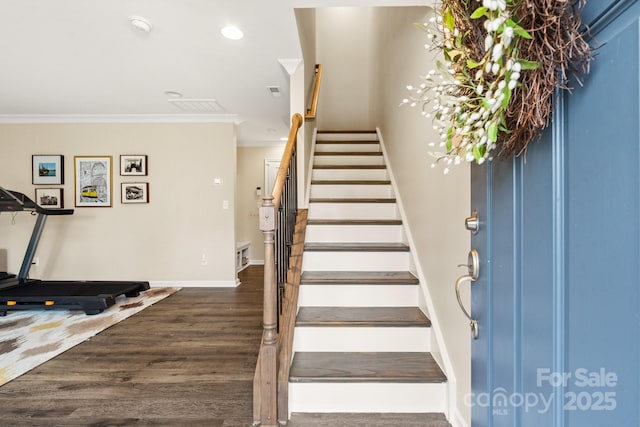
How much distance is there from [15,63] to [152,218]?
2244 mm

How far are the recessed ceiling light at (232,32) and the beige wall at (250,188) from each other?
368cm

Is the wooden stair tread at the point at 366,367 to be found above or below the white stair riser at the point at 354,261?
below

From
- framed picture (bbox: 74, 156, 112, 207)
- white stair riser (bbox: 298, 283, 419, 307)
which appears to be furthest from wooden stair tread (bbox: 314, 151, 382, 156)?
framed picture (bbox: 74, 156, 112, 207)

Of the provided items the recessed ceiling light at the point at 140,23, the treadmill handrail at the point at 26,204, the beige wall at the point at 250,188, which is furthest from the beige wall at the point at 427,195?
the treadmill handrail at the point at 26,204

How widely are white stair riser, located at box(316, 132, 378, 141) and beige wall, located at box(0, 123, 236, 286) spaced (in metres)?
1.39

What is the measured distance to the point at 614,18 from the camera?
1.57ft

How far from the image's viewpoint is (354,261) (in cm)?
228

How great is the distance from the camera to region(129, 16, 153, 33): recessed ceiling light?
204 centimetres

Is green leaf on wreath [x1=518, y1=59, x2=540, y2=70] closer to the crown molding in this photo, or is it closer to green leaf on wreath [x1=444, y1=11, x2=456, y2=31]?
green leaf on wreath [x1=444, y1=11, x2=456, y2=31]

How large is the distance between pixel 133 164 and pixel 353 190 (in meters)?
3.41

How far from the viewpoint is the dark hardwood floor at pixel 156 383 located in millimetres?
1545

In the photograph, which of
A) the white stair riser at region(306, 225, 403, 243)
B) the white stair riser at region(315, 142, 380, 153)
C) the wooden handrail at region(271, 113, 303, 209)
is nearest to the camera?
the wooden handrail at region(271, 113, 303, 209)

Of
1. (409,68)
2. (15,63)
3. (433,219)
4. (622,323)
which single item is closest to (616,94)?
(622,323)

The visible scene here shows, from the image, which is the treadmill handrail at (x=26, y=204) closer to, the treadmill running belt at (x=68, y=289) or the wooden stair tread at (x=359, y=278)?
the treadmill running belt at (x=68, y=289)
